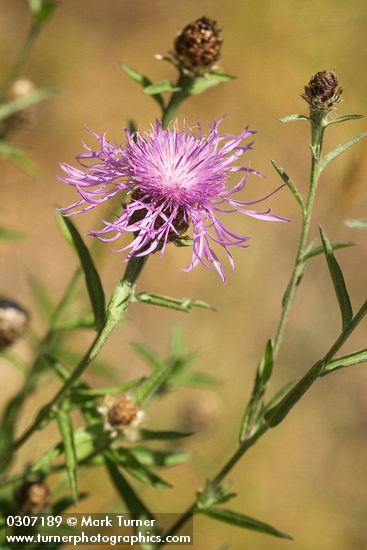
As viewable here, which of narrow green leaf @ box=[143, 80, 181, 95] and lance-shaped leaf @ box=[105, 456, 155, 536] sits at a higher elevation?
narrow green leaf @ box=[143, 80, 181, 95]

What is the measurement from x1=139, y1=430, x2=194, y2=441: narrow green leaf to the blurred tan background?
52.3 inches

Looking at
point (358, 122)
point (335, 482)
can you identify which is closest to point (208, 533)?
point (335, 482)

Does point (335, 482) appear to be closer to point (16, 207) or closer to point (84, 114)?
point (16, 207)

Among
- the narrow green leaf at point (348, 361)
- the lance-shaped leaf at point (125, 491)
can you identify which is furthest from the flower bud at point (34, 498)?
the narrow green leaf at point (348, 361)

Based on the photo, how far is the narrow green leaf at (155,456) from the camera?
2117 mm

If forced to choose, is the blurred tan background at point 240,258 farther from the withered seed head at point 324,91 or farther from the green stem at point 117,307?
the withered seed head at point 324,91

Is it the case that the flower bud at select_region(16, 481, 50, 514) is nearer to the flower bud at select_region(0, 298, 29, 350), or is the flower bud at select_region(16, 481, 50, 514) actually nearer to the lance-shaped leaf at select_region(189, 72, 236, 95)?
the flower bud at select_region(0, 298, 29, 350)

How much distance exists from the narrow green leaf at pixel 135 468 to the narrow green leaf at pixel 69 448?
8.8 inches

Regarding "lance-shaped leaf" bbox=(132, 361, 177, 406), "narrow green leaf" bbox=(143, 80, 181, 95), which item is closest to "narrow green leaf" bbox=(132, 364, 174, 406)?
"lance-shaped leaf" bbox=(132, 361, 177, 406)

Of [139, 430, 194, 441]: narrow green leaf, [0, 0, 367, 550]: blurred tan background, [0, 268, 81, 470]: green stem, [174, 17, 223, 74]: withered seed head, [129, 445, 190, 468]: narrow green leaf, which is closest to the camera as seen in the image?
[139, 430, 194, 441]: narrow green leaf

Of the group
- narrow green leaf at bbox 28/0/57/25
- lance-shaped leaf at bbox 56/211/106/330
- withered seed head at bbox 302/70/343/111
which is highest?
narrow green leaf at bbox 28/0/57/25

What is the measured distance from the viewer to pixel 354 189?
2.76 meters

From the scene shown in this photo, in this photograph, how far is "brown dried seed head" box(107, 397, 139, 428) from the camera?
6.63 feet

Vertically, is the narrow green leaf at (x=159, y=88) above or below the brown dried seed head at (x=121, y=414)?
above
